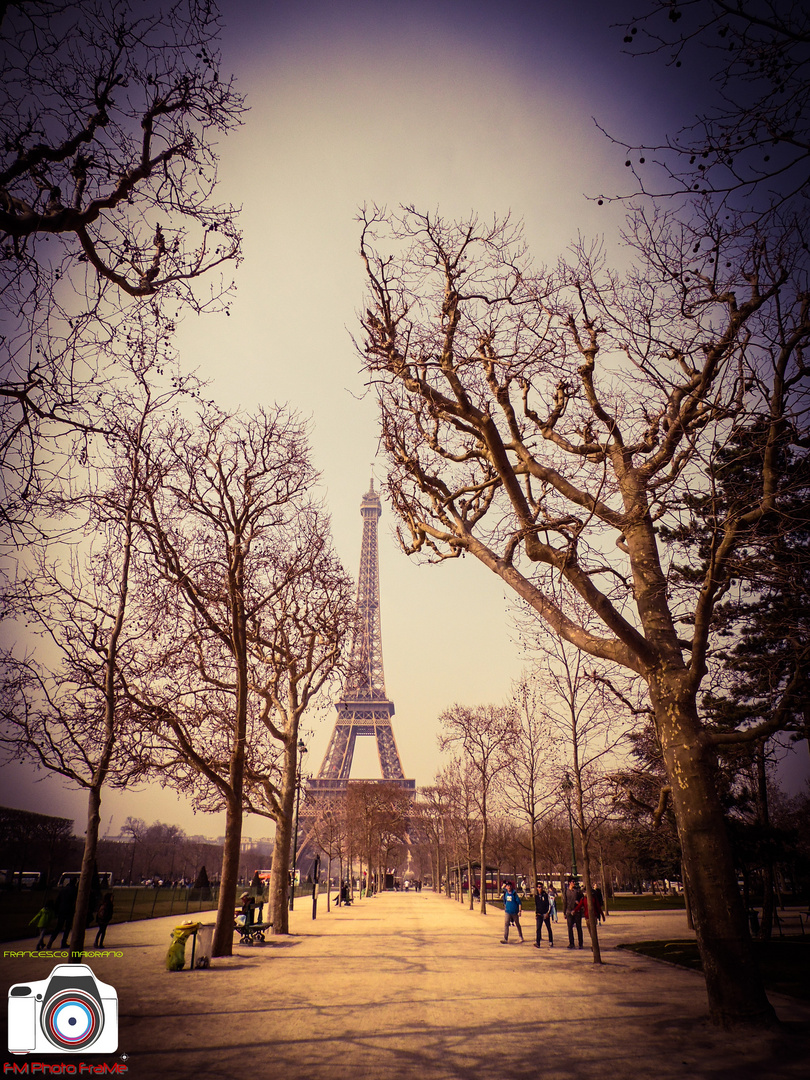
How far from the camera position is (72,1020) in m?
4.90

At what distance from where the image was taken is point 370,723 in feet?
276

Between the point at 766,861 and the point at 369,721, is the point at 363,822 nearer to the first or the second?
the point at 369,721

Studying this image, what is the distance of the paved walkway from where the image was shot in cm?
554

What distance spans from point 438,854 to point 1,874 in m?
46.3

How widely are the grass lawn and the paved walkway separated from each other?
1.04 metres

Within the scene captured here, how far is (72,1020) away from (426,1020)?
4370mm

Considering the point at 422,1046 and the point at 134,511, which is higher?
the point at 134,511

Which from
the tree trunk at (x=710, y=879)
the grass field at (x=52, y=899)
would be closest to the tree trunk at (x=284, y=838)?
the grass field at (x=52, y=899)

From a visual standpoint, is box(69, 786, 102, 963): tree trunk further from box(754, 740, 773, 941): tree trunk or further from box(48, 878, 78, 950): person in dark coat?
box(754, 740, 773, 941): tree trunk

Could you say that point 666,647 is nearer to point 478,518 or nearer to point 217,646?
point 478,518

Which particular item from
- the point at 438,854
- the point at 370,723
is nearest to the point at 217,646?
the point at 438,854

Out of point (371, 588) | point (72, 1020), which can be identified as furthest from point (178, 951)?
point (371, 588)

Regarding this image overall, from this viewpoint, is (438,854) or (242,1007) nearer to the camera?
(242,1007)
